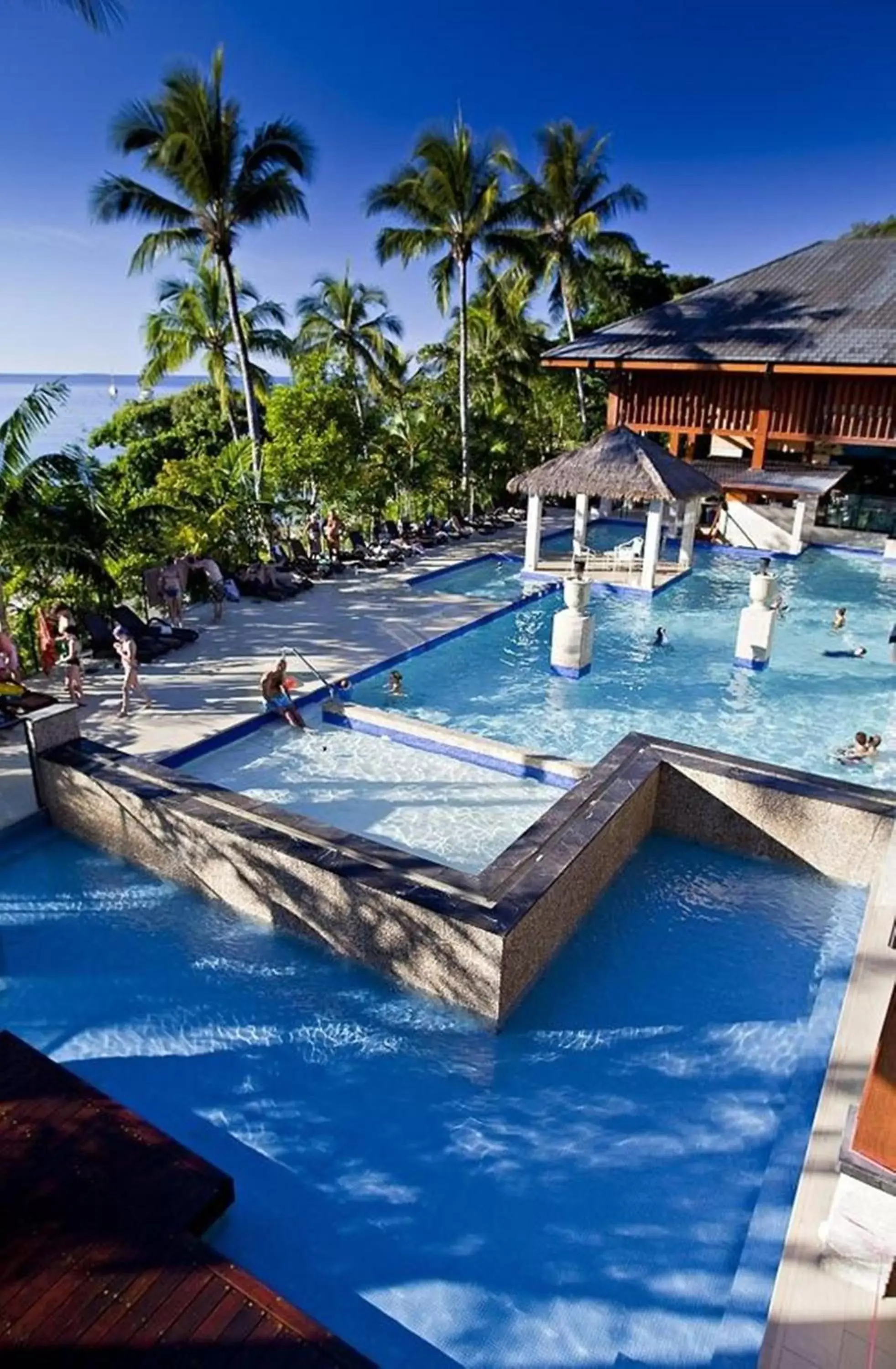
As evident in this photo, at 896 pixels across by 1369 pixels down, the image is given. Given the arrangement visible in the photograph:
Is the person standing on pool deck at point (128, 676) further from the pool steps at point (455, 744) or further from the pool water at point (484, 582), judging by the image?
the pool water at point (484, 582)

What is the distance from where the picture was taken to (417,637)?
14.6m

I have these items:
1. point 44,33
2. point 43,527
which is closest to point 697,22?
point 44,33

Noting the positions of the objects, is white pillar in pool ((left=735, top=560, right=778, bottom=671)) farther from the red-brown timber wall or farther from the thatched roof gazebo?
the red-brown timber wall

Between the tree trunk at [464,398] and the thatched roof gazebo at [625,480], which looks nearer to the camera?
the thatched roof gazebo at [625,480]

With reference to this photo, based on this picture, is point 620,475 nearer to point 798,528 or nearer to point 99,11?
point 798,528

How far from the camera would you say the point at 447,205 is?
72.1ft

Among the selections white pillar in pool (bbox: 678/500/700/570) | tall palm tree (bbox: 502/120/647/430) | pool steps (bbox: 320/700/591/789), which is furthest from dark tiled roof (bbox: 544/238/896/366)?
pool steps (bbox: 320/700/591/789)

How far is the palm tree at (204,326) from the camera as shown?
22469mm

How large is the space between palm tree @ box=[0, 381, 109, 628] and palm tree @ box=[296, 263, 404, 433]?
15657 millimetres

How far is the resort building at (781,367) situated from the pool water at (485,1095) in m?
19.6

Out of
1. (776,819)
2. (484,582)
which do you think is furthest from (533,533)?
(776,819)

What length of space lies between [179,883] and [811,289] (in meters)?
27.7

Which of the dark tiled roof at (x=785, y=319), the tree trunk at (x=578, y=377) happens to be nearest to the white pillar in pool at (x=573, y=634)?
the dark tiled roof at (x=785, y=319)

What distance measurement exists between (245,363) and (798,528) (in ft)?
51.7
